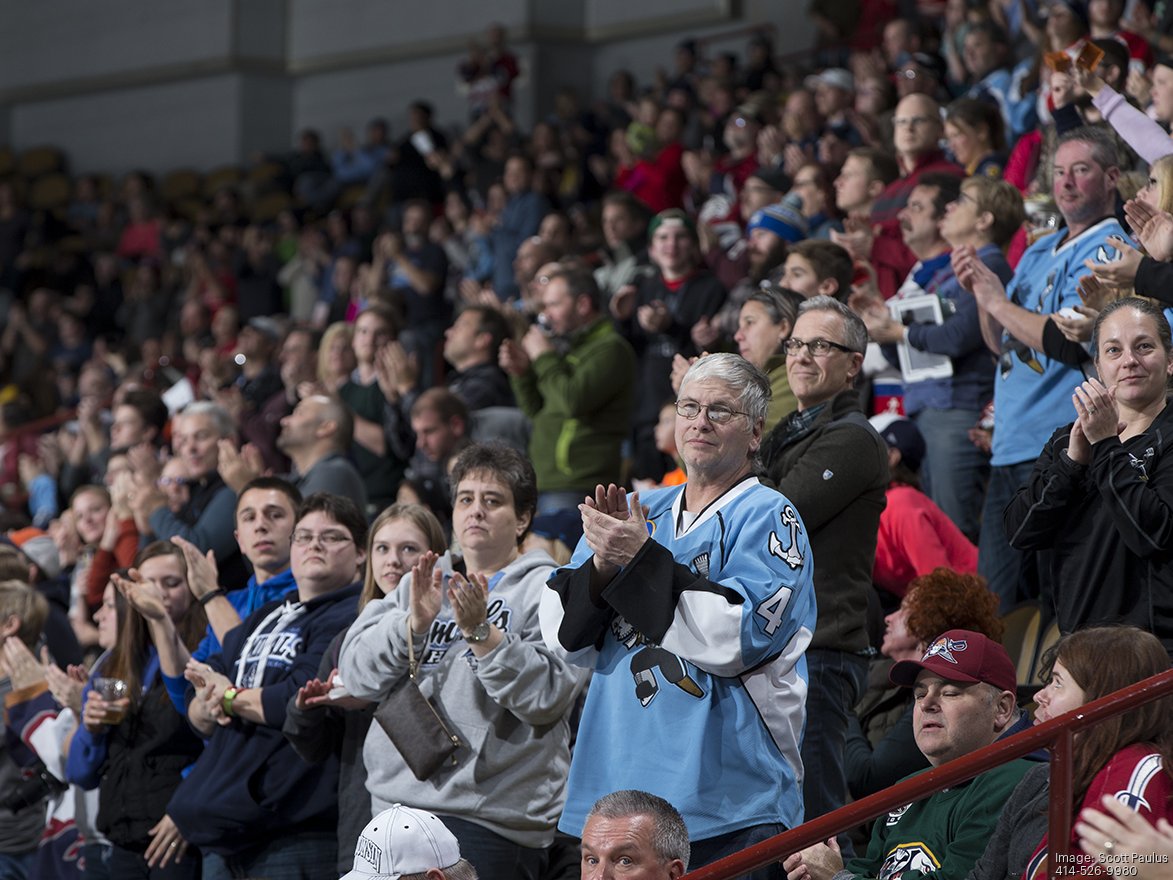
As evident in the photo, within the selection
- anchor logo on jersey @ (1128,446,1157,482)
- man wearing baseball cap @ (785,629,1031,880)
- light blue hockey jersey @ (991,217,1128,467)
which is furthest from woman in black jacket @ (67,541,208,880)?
anchor logo on jersey @ (1128,446,1157,482)

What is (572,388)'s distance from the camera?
6.81m

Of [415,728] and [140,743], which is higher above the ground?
[415,728]

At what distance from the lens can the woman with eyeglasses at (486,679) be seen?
13.6 feet

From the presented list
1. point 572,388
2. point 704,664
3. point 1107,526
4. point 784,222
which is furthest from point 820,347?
point 784,222

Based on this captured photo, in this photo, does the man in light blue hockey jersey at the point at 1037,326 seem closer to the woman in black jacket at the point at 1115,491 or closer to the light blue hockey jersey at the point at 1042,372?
the light blue hockey jersey at the point at 1042,372

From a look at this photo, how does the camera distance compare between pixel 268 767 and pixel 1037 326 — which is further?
pixel 1037 326

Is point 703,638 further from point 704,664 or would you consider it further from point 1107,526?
point 1107,526

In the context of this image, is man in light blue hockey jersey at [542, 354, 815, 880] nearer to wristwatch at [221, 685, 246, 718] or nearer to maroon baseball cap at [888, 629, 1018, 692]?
maroon baseball cap at [888, 629, 1018, 692]

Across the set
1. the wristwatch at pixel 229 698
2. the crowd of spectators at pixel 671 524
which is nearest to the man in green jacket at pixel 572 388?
the crowd of spectators at pixel 671 524

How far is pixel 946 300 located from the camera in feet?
19.3

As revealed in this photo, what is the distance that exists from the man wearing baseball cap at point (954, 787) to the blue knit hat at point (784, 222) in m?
3.99

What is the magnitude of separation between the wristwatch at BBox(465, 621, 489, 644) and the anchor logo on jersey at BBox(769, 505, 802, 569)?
84 cm

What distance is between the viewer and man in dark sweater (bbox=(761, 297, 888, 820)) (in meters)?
4.11

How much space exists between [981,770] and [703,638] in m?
0.61
